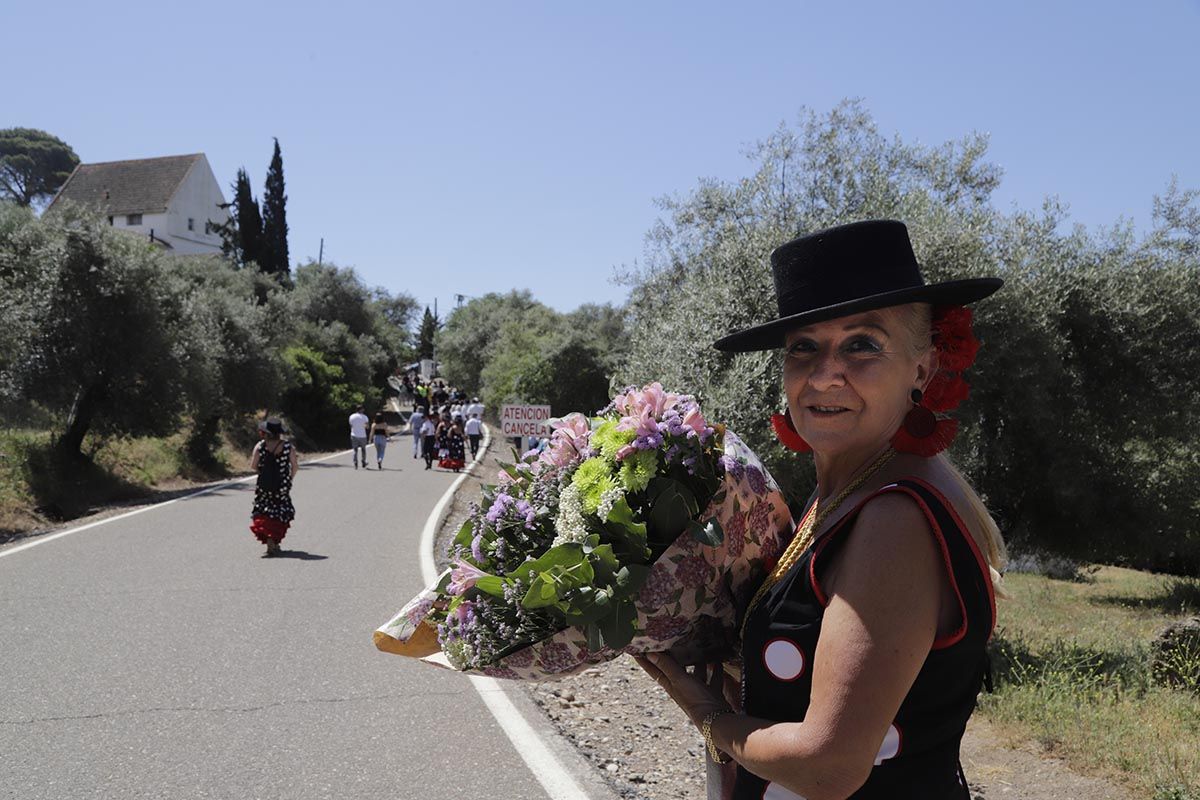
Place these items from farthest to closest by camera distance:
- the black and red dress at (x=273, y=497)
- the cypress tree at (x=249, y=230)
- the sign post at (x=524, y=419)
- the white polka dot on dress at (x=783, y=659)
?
the cypress tree at (x=249, y=230), the sign post at (x=524, y=419), the black and red dress at (x=273, y=497), the white polka dot on dress at (x=783, y=659)

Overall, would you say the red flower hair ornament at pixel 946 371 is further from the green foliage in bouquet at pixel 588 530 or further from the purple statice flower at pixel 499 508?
the purple statice flower at pixel 499 508

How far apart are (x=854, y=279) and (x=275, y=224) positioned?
70535mm

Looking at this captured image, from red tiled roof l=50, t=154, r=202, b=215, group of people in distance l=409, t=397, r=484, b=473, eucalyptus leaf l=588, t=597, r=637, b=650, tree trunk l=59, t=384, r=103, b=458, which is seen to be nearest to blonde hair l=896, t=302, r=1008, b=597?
eucalyptus leaf l=588, t=597, r=637, b=650

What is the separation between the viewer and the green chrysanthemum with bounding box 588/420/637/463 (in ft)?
7.26

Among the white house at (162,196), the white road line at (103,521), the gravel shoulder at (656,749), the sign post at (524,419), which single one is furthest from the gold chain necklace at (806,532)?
the white house at (162,196)

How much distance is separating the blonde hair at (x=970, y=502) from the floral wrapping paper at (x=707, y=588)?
0.42 m

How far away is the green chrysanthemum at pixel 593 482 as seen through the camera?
2.12 m

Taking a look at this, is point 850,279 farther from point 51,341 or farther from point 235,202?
point 235,202

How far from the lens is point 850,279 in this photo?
1979mm

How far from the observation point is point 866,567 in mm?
1690

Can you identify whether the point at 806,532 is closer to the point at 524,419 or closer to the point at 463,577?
the point at 463,577

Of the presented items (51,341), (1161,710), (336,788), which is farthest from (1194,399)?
(51,341)

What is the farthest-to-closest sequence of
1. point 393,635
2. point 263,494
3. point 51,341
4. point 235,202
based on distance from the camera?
point 235,202 → point 51,341 → point 263,494 → point 393,635

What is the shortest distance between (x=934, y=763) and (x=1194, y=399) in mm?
12020
